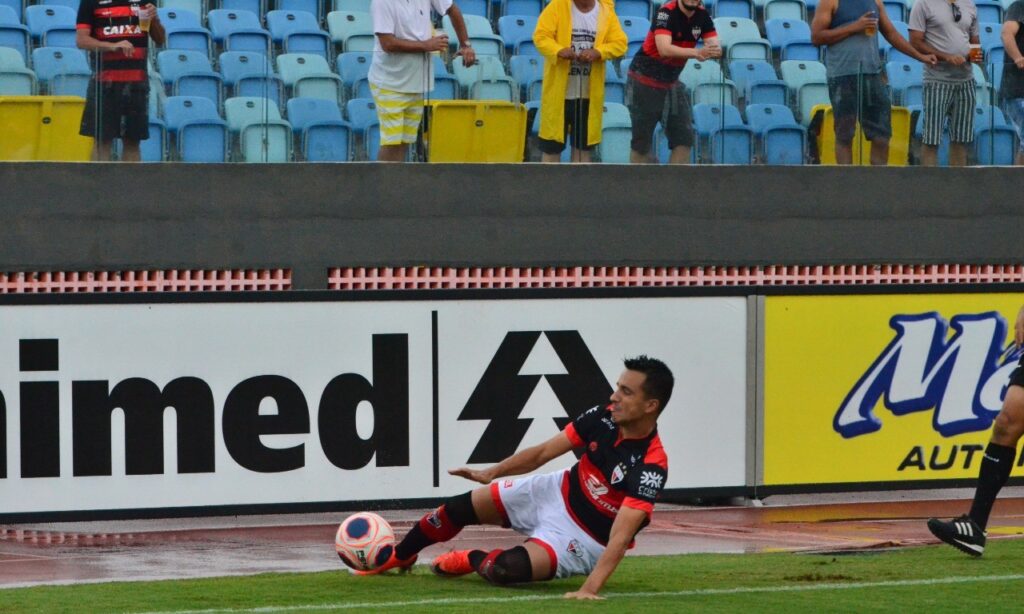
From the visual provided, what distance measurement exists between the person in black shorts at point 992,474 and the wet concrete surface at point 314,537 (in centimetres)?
116

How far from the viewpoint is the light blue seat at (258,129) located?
12.9m

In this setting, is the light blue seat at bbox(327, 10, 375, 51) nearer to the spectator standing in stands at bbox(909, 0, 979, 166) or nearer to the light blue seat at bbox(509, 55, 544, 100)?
the light blue seat at bbox(509, 55, 544, 100)

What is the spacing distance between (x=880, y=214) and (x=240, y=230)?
5.21 m

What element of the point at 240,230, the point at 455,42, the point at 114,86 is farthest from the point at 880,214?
the point at 114,86

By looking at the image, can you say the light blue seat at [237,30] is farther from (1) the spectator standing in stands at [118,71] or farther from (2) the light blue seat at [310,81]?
(1) the spectator standing in stands at [118,71]

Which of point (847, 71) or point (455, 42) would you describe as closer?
point (847, 71)

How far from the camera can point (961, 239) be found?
48.6 feet

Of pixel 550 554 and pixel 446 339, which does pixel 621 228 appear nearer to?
pixel 446 339

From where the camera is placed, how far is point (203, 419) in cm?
1220

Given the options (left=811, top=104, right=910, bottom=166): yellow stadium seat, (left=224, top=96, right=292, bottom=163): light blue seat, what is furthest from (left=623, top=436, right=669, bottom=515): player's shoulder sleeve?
(left=811, top=104, right=910, bottom=166): yellow stadium seat

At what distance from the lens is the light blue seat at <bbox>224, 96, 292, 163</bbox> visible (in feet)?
42.5

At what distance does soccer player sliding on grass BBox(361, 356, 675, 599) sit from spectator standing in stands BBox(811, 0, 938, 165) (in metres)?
6.18

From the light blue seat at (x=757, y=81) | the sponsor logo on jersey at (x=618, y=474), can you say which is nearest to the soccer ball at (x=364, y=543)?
the sponsor logo on jersey at (x=618, y=474)

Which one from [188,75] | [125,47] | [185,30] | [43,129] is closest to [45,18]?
[185,30]
